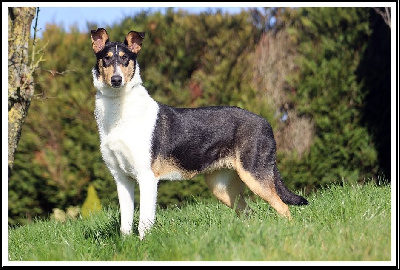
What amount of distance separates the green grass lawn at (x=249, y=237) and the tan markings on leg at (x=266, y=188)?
0.39 ft

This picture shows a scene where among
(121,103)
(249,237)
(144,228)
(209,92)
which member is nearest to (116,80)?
(121,103)

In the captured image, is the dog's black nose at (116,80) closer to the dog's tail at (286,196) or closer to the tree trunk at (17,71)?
the tree trunk at (17,71)

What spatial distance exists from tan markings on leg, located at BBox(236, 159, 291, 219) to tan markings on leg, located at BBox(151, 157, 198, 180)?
0.49 meters

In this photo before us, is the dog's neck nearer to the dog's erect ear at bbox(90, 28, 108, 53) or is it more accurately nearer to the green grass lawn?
the dog's erect ear at bbox(90, 28, 108, 53)

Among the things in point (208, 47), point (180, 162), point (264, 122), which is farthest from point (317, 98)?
point (180, 162)

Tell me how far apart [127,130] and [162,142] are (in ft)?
1.26

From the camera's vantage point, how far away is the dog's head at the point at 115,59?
220 inches

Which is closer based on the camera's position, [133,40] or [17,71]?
[133,40]

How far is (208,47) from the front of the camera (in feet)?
29.1

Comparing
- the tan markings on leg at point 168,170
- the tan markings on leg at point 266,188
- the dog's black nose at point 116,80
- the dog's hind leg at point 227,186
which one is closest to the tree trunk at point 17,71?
the dog's black nose at point 116,80

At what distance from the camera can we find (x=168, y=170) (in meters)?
6.06

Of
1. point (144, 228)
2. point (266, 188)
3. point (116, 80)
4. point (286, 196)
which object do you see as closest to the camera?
point (116, 80)

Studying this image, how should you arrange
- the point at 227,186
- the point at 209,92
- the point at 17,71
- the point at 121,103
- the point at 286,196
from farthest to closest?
the point at 209,92 → the point at 17,71 → the point at 227,186 → the point at 286,196 → the point at 121,103

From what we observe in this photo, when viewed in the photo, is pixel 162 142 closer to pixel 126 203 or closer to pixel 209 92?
pixel 126 203
